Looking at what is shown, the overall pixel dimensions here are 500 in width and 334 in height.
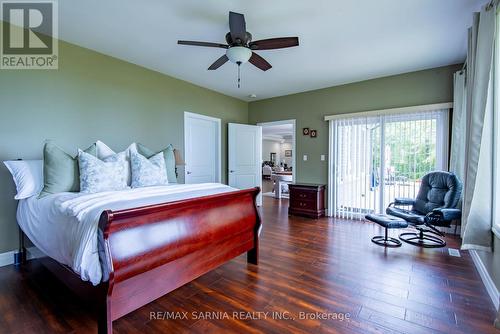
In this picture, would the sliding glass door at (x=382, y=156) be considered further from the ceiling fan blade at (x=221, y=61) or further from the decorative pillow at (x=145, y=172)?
the decorative pillow at (x=145, y=172)

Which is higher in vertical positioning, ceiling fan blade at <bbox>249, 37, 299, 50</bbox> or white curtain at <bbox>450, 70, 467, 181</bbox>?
ceiling fan blade at <bbox>249, 37, 299, 50</bbox>

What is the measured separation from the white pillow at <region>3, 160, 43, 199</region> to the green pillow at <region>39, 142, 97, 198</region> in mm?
161

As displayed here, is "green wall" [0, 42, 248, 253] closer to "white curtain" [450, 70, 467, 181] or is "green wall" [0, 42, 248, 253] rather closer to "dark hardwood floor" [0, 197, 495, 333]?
"dark hardwood floor" [0, 197, 495, 333]

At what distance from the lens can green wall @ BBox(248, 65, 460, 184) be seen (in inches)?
155

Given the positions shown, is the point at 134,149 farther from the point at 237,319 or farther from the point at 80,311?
the point at 237,319

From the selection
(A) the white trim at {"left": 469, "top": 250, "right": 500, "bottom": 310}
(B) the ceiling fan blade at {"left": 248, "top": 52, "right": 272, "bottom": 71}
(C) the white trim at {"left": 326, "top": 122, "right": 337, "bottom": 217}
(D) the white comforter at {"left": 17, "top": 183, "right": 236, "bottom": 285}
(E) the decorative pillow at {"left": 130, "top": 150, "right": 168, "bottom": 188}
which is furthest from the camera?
(C) the white trim at {"left": 326, "top": 122, "right": 337, "bottom": 217}

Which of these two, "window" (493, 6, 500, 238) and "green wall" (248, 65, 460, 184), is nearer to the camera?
"window" (493, 6, 500, 238)

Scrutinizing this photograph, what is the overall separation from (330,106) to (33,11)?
4.68 meters

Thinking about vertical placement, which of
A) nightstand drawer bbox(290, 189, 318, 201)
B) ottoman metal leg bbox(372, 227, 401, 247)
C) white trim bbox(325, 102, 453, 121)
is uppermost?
white trim bbox(325, 102, 453, 121)

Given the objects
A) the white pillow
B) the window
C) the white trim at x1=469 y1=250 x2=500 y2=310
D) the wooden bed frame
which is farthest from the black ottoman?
the white pillow

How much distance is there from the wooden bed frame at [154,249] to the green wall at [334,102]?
322 cm

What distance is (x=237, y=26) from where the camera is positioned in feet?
7.32

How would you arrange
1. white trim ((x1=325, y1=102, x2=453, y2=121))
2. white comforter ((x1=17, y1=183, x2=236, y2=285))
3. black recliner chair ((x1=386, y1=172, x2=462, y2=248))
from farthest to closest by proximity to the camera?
white trim ((x1=325, y1=102, x2=453, y2=121)), black recliner chair ((x1=386, y1=172, x2=462, y2=248)), white comforter ((x1=17, y1=183, x2=236, y2=285))

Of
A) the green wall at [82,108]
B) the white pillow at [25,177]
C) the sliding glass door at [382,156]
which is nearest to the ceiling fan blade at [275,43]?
the green wall at [82,108]
